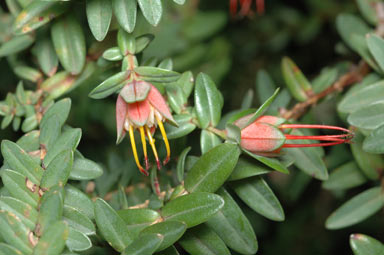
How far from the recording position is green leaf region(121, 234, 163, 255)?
860 mm

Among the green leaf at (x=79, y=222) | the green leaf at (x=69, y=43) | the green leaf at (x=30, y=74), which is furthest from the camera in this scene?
the green leaf at (x=30, y=74)

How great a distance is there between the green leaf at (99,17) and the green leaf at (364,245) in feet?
2.00

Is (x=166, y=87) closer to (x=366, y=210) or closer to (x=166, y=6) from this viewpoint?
(x=366, y=210)

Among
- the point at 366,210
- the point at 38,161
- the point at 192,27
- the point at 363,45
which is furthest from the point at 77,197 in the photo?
the point at 192,27

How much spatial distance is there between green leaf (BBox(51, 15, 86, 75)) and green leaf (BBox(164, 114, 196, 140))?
0.82 ft

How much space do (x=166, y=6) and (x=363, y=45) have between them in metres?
0.80

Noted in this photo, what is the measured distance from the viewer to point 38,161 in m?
1.03

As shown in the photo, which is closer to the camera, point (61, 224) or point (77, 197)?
point (61, 224)

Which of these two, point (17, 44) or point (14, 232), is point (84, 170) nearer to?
point (14, 232)

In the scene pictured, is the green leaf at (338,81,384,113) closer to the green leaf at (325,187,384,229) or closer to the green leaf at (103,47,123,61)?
the green leaf at (325,187,384,229)

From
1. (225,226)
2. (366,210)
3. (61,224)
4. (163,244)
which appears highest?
(61,224)

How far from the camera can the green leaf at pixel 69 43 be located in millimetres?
1169

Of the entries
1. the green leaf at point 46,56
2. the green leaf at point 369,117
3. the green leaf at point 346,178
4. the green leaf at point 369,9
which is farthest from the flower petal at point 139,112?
the green leaf at point 369,9

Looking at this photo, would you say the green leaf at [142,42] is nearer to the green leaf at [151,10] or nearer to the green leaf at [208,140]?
the green leaf at [151,10]
